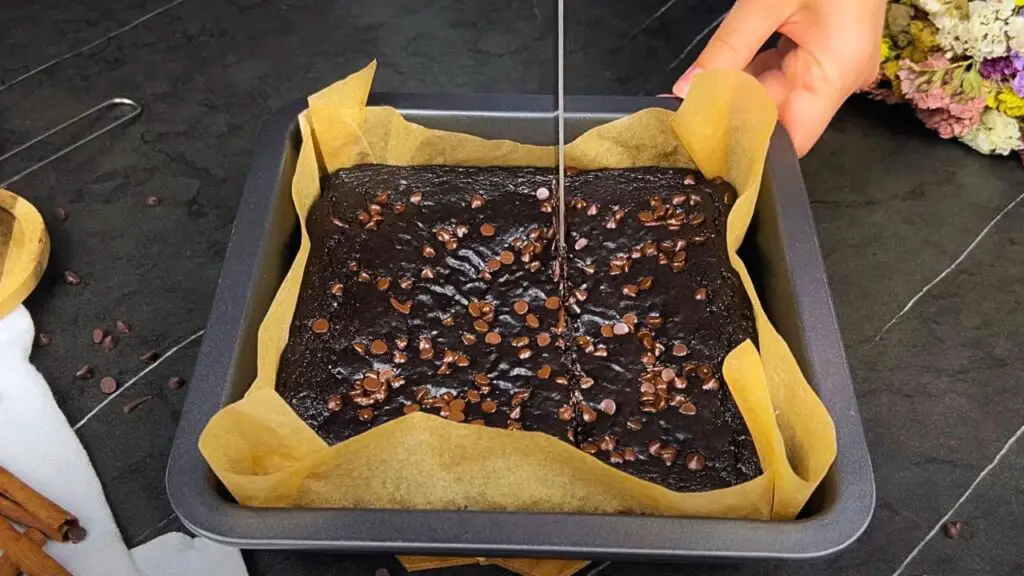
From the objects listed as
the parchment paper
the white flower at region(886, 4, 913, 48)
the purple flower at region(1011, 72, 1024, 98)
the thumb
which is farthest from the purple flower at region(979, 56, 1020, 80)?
the parchment paper

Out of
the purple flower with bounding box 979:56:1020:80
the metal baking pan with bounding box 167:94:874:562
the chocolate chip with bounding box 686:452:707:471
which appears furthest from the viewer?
the purple flower with bounding box 979:56:1020:80

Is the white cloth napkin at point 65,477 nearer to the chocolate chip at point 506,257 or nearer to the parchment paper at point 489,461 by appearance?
the parchment paper at point 489,461

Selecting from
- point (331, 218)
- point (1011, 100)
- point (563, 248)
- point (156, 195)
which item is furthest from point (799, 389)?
point (156, 195)

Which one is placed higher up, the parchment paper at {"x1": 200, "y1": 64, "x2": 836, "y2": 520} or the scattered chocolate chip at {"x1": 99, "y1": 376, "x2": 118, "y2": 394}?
the parchment paper at {"x1": 200, "y1": 64, "x2": 836, "y2": 520}

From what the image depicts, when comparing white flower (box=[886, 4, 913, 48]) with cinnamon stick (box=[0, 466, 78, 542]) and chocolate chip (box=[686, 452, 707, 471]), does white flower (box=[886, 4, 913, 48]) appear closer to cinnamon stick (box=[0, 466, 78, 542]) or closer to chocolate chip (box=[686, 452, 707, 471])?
chocolate chip (box=[686, 452, 707, 471])

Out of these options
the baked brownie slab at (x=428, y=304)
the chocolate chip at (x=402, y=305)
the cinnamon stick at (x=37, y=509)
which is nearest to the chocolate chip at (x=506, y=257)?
the baked brownie slab at (x=428, y=304)

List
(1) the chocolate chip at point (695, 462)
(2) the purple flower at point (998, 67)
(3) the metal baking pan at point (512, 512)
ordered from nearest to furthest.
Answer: (3) the metal baking pan at point (512, 512), (1) the chocolate chip at point (695, 462), (2) the purple flower at point (998, 67)

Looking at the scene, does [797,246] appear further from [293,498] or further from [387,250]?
[293,498]
